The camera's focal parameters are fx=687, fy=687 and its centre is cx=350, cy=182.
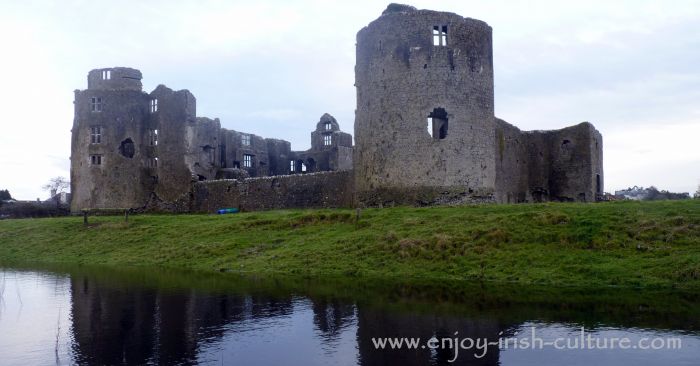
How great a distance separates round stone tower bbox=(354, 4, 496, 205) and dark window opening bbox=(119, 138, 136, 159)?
24099 mm

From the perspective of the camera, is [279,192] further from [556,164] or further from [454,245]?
[454,245]

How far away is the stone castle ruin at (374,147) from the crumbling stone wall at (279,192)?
72 millimetres

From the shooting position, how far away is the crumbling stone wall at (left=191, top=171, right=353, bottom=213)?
3878cm

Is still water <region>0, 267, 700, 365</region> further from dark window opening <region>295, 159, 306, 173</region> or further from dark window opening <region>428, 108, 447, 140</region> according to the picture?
dark window opening <region>295, 159, 306, 173</region>

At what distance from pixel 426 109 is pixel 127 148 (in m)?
27.8

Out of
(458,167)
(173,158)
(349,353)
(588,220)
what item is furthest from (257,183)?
(349,353)

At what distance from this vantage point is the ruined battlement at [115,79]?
52.7 meters

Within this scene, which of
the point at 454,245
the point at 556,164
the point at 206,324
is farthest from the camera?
the point at 556,164

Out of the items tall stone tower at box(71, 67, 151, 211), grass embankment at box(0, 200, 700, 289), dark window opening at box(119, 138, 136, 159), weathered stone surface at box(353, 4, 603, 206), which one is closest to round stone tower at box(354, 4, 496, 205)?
weathered stone surface at box(353, 4, 603, 206)

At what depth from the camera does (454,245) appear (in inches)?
933

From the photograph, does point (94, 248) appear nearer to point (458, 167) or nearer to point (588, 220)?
point (458, 167)

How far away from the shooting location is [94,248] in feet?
114

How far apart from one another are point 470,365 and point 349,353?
87.9 inches

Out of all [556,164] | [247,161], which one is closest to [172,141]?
[247,161]
